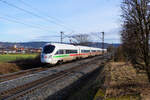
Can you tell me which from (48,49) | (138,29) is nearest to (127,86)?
(138,29)

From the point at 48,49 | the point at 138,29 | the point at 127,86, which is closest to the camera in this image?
the point at 138,29

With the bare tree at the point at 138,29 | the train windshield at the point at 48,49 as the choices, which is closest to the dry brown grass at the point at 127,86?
the bare tree at the point at 138,29

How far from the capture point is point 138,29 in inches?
198

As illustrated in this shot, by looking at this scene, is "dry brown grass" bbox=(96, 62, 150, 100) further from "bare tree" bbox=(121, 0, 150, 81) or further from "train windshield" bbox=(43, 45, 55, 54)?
"train windshield" bbox=(43, 45, 55, 54)

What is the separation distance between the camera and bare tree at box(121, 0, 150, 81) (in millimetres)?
4848

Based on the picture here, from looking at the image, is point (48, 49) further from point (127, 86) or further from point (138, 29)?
point (138, 29)

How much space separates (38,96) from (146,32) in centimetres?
555

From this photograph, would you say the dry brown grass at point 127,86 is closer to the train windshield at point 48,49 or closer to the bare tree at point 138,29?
the bare tree at point 138,29

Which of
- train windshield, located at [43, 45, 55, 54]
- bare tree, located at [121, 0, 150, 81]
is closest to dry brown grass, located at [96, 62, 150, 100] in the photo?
bare tree, located at [121, 0, 150, 81]

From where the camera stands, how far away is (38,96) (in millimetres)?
7559

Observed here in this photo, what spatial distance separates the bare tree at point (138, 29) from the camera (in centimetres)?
485

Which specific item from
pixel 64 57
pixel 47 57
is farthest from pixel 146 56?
pixel 64 57

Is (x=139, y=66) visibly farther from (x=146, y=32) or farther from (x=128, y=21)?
(x=128, y=21)

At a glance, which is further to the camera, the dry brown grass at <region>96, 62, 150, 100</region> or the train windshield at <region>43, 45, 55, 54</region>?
the train windshield at <region>43, 45, 55, 54</region>
